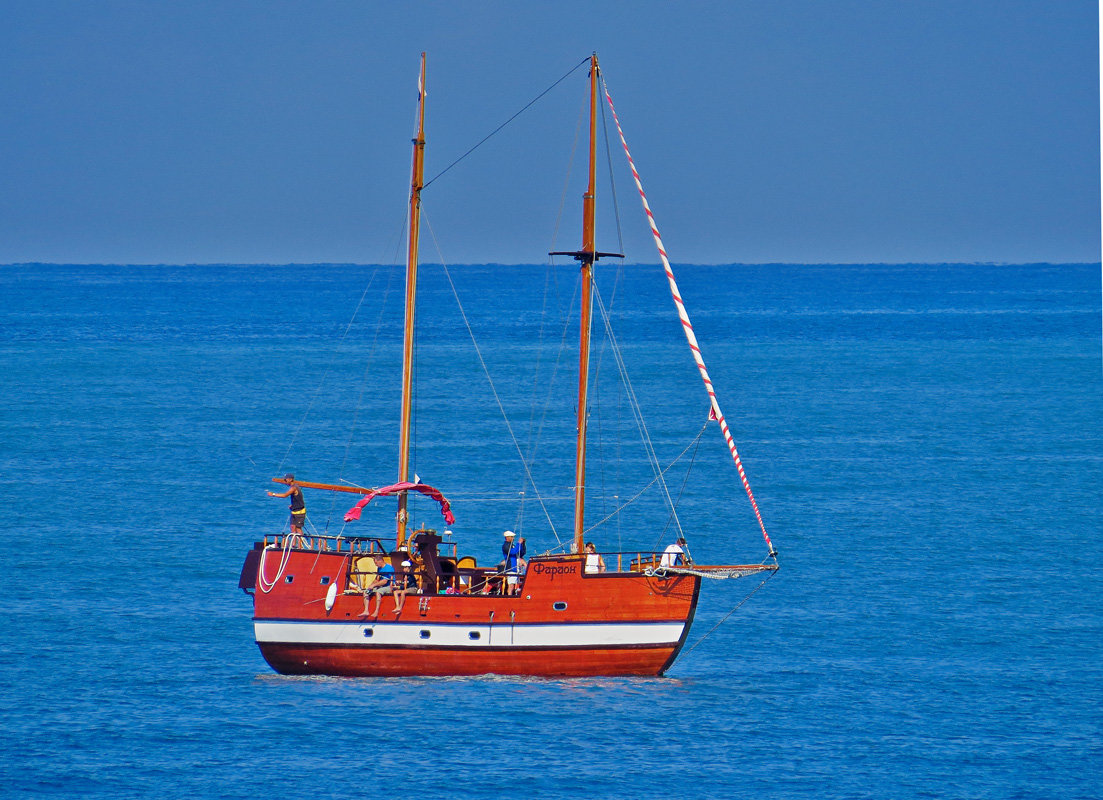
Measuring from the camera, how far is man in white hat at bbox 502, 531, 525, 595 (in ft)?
133

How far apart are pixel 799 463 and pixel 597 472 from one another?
9891mm

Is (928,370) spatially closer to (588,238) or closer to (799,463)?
(799,463)

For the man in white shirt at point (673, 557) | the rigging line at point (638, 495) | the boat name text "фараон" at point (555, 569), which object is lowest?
the boat name text "фараон" at point (555, 569)

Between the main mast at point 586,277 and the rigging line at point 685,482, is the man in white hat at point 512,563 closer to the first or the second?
the main mast at point 586,277

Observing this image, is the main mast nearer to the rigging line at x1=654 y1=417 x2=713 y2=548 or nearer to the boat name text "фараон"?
the boat name text "фараон"

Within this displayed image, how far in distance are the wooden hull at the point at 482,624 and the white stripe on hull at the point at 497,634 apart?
3cm

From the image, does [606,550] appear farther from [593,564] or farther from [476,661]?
[593,564]

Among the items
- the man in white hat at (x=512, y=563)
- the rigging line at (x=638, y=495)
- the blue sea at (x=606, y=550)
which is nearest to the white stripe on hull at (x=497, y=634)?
the man in white hat at (x=512, y=563)

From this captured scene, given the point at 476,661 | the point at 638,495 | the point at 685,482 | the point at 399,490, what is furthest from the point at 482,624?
the point at 685,482

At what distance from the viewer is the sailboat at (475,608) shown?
40312 mm

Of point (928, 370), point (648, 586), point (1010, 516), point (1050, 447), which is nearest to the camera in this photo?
point (648, 586)

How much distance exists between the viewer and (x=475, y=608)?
40.4 m

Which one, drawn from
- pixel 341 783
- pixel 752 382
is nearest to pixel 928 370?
pixel 752 382

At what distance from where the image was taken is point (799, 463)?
7875cm
